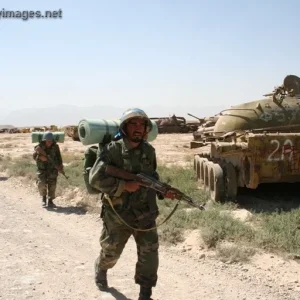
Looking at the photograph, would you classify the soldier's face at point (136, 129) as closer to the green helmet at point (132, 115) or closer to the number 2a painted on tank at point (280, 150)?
the green helmet at point (132, 115)

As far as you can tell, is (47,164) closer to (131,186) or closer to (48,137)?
(48,137)

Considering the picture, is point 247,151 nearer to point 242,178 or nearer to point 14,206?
point 242,178

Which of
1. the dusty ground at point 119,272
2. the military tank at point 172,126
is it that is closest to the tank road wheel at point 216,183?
the dusty ground at point 119,272

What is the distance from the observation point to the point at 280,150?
25.9 ft

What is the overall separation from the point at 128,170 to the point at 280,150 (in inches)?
178

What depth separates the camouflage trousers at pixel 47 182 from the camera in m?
9.48

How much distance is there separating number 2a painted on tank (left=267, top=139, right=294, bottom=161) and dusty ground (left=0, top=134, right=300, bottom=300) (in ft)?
7.76

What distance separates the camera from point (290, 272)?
16.5ft

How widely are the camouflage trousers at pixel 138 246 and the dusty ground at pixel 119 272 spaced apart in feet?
1.36

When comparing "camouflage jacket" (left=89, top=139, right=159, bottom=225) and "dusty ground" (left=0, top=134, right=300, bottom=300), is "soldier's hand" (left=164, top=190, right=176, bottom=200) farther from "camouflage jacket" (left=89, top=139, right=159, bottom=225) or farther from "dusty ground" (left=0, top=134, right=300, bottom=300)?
"dusty ground" (left=0, top=134, right=300, bottom=300)

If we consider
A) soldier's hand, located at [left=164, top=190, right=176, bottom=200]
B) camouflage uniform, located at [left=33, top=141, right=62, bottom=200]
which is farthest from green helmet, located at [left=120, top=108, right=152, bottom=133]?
camouflage uniform, located at [left=33, top=141, right=62, bottom=200]

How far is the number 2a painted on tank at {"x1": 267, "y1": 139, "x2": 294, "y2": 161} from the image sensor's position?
7.86m

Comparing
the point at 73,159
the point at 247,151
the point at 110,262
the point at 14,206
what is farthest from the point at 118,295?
the point at 73,159

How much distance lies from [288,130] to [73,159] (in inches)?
434
